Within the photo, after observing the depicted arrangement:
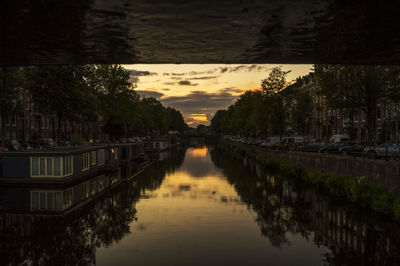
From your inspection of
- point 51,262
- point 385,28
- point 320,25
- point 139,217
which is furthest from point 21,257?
point 385,28

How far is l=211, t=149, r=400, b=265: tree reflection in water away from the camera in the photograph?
13641 mm

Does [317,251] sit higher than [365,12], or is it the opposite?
[365,12]

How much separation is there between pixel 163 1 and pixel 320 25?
3.38 metres

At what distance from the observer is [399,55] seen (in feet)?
32.1

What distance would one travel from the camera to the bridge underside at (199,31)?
6484mm

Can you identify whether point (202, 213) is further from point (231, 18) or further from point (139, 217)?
point (231, 18)

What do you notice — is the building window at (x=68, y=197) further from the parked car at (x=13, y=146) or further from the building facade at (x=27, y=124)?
the building facade at (x=27, y=124)

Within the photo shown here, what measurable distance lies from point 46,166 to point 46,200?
6078 millimetres

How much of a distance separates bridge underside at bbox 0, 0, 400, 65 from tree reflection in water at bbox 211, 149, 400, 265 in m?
7.39

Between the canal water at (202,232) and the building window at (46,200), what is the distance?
4.16ft

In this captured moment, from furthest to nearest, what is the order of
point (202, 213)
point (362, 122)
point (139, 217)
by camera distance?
point (362, 122) < point (202, 213) < point (139, 217)

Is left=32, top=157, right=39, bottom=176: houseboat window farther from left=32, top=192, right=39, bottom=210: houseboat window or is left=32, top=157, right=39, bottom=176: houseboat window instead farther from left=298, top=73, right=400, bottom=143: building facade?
left=298, top=73, right=400, bottom=143: building facade

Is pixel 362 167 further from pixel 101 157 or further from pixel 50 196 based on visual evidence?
pixel 101 157

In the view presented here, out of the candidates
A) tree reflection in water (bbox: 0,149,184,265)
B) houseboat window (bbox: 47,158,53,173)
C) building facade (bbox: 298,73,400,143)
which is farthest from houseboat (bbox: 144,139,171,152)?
tree reflection in water (bbox: 0,149,184,265)
